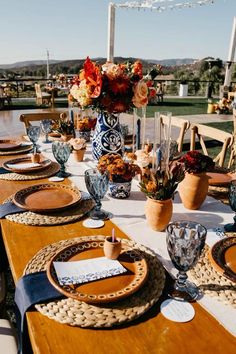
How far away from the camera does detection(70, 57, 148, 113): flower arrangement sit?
1683mm

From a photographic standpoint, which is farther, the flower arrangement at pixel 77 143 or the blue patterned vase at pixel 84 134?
the blue patterned vase at pixel 84 134

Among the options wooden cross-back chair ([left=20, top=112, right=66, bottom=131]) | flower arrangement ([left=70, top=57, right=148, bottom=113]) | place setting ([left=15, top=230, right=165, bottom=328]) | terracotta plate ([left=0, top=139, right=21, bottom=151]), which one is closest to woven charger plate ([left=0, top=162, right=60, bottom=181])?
flower arrangement ([left=70, top=57, right=148, bottom=113])

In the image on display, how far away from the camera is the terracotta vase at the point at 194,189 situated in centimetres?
140

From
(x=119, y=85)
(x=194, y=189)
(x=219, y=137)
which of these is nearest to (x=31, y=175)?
(x=119, y=85)

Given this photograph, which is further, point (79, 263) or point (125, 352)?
point (79, 263)

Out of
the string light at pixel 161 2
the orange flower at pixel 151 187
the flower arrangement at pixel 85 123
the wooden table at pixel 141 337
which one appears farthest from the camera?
the string light at pixel 161 2

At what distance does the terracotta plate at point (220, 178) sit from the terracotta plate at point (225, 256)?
65 cm

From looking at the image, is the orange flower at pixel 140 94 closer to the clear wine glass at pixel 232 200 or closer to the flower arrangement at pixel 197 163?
the flower arrangement at pixel 197 163

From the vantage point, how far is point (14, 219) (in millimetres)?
1286

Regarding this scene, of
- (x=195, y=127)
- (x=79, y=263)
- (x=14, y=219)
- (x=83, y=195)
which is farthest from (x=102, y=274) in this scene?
(x=195, y=127)

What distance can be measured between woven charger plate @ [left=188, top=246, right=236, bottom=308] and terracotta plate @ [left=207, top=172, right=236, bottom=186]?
81cm

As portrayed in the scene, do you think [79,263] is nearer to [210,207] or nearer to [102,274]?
[102,274]

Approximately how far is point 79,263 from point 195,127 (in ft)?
6.76

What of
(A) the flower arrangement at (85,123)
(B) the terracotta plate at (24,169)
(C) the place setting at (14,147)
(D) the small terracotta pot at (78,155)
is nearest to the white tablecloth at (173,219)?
(B) the terracotta plate at (24,169)
